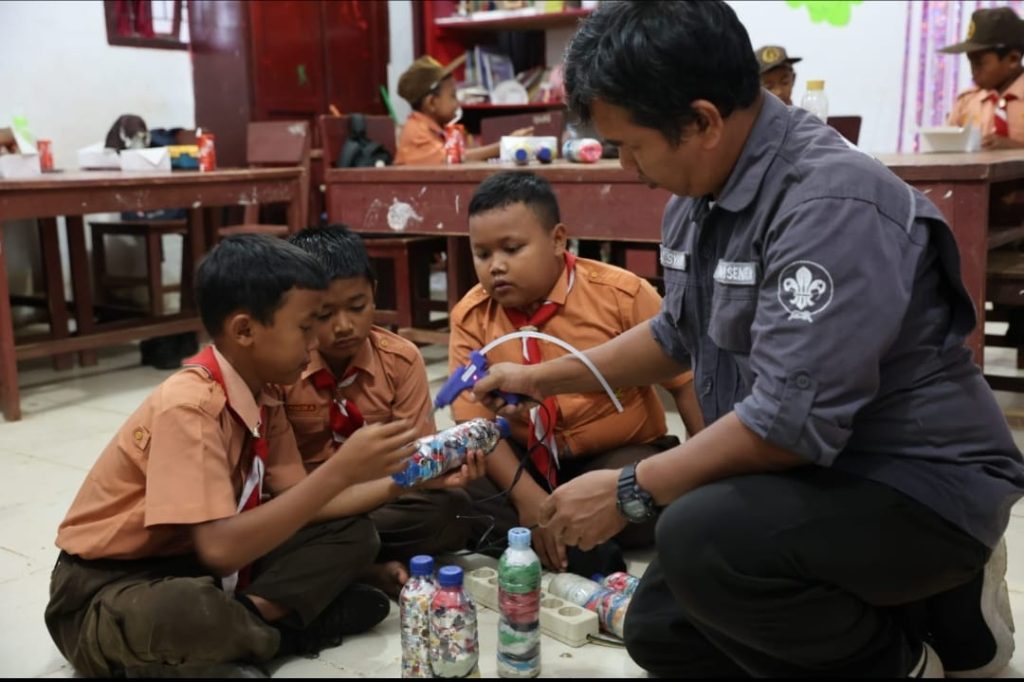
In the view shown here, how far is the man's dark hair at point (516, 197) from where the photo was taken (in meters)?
2.25

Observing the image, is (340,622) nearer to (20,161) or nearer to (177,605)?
(177,605)

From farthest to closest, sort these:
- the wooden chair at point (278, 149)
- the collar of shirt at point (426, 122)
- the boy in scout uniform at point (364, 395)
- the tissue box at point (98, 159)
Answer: the collar of shirt at point (426, 122)
the wooden chair at point (278, 149)
the tissue box at point (98, 159)
the boy in scout uniform at point (364, 395)

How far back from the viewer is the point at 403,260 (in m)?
3.87

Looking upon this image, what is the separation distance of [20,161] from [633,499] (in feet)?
11.6

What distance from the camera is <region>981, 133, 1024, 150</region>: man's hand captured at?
12.8 ft

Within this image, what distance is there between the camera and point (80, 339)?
4098 millimetres

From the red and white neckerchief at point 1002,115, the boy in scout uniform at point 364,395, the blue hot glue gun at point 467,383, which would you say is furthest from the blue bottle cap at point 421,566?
the red and white neckerchief at point 1002,115

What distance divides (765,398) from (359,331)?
1034 mm

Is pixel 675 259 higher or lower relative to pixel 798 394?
higher

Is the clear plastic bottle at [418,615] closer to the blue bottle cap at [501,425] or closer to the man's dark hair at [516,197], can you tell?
the blue bottle cap at [501,425]

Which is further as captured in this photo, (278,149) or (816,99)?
(278,149)

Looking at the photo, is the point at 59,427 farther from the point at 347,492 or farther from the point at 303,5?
the point at 303,5

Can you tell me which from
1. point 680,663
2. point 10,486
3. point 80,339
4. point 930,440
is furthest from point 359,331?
point 80,339

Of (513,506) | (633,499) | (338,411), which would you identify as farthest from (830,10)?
(633,499)
